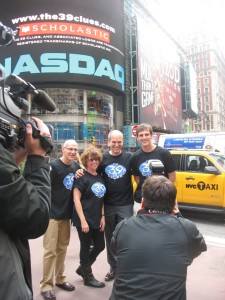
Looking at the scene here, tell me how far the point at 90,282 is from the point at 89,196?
1.02 m

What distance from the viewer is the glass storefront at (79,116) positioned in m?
30.8

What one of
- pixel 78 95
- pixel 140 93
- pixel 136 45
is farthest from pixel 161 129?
pixel 78 95

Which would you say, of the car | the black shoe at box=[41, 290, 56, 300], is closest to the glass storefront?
the car

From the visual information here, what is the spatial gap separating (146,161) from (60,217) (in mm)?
1255

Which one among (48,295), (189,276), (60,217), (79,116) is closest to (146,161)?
(60,217)

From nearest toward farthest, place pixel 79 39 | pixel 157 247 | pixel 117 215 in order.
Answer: pixel 157 247 < pixel 117 215 < pixel 79 39

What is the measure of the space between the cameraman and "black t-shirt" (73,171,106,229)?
2.50 meters

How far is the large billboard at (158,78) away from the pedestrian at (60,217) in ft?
107

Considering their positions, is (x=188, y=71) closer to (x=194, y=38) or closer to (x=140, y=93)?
(x=140, y=93)

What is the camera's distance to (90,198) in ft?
13.3

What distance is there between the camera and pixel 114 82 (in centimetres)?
3350

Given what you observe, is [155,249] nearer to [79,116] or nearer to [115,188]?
[115,188]

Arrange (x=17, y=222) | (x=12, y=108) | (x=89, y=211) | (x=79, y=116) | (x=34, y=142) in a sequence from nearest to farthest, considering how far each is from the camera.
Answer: (x=17, y=222)
(x=12, y=108)
(x=34, y=142)
(x=89, y=211)
(x=79, y=116)

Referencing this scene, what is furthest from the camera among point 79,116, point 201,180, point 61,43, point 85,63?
point 79,116
